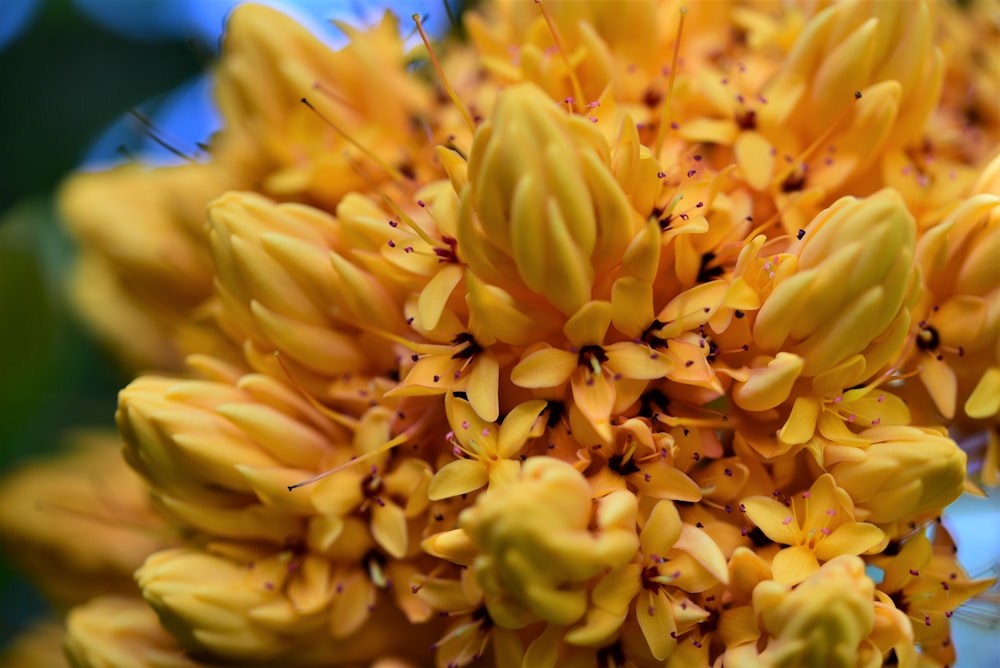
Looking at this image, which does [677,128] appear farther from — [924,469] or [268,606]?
[268,606]

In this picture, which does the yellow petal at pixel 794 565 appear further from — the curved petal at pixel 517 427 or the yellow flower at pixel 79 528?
the yellow flower at pixel 79 528

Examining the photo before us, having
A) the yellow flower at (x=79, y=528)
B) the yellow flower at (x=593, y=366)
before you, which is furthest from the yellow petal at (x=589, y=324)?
the yellow flower at (x=79, y=528)

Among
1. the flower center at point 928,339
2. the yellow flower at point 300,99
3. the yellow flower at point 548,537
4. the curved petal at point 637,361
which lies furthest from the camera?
the yellow flower at point 300,99

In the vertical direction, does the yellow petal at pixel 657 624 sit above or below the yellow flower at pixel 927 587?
above

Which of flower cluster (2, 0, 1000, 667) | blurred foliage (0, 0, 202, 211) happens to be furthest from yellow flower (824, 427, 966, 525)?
blurred foliage (0, 0, 202, 211)

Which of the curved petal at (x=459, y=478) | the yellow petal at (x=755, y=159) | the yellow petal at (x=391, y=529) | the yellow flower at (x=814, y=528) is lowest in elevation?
the yellow flower at (x=814, y=528)

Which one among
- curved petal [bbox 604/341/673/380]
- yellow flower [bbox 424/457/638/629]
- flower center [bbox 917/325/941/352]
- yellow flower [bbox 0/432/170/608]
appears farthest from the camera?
yellow flower [bbox 0/432/170/608]

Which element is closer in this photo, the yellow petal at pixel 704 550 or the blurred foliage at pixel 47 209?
the yellow petal at pixel 704 550

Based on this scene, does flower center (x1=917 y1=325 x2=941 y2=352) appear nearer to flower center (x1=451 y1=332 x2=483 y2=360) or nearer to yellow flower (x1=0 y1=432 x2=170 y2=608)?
flower center (x1=451 y1=332 x2=483 y2=360)
